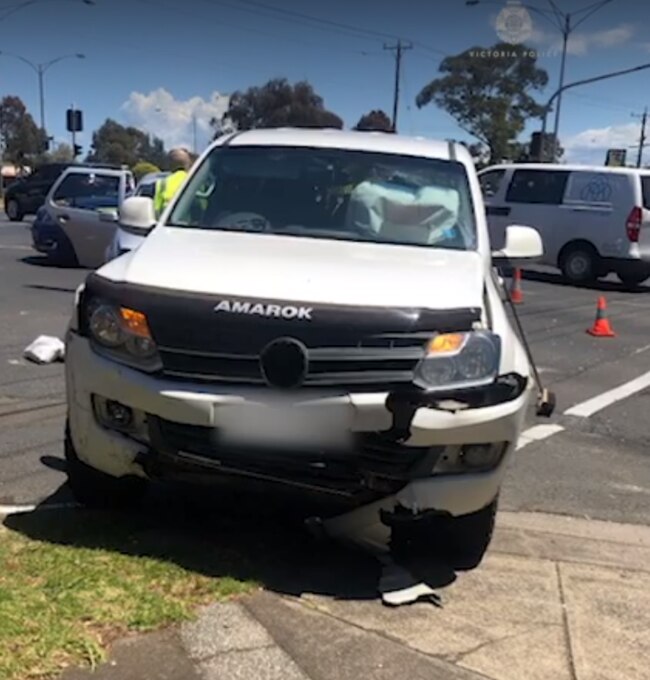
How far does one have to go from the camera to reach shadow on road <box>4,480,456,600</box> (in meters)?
3.85

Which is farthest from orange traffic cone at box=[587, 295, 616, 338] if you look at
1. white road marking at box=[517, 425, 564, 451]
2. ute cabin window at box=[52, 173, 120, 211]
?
ute cabin window at box=[52, 173, 120, 211]

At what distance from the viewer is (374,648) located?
3312mm

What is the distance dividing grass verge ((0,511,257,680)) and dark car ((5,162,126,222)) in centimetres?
2598

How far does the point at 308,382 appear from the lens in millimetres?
3566

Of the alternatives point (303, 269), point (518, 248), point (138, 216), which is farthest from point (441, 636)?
point (138, 216)

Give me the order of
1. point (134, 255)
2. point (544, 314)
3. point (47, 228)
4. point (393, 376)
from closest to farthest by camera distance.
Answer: point (393, 376)
point (134, 255)
point (544, 314)
point (47, 228)

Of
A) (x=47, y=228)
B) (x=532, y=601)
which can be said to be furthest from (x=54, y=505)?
(x=47, y=228)

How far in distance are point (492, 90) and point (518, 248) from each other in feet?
200

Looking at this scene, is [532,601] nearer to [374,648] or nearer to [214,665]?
[374,648]

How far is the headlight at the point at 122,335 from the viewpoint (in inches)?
146

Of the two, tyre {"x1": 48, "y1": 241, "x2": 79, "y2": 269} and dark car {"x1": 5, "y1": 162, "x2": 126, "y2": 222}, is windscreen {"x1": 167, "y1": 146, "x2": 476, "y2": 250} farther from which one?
dark car {"x1": 5, "y1": 162, "x2": 126, "y2": 222}

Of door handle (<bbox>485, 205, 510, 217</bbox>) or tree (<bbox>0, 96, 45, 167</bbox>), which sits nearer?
door handle (<bbox>485, 205, 510, 217</bbox>)

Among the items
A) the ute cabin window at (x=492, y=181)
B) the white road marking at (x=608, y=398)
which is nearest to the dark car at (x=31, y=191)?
the ute cabin window at (x=492, y=181)

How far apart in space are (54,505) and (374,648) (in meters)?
1.91
